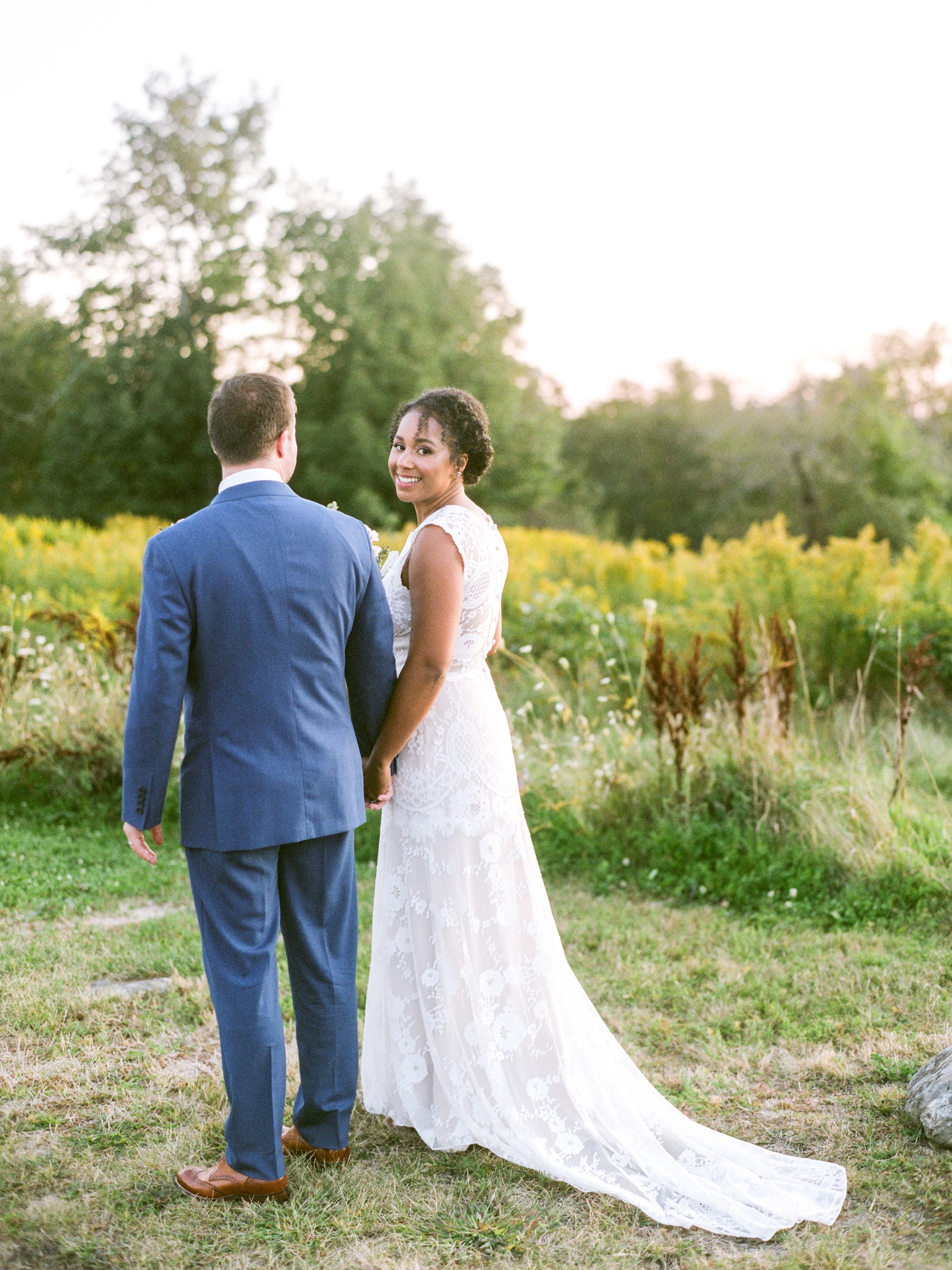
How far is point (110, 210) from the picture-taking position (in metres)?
24.9

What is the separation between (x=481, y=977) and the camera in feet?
9.73

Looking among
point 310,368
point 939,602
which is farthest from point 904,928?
point 310,368

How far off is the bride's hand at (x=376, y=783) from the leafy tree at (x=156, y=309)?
22.2 metres

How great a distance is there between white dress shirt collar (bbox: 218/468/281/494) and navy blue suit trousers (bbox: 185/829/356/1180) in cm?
91

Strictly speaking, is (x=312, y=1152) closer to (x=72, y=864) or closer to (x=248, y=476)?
(x=248, y=476)

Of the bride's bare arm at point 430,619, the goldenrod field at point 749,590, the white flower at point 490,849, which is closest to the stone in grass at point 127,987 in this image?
the white flower at point 490,849

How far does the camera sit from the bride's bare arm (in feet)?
9.09

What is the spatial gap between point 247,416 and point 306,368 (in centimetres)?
2357

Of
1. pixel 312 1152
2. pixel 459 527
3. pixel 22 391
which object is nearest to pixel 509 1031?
pixel 312 1152

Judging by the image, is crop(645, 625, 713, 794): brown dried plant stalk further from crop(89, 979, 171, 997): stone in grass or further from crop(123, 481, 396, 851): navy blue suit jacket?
crop(123, 481, 396, 851): navy blue suit jacket

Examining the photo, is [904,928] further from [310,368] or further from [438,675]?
[310,368]

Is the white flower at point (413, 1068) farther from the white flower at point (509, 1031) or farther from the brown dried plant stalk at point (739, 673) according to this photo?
the brown dried plant stalk at point (739, 673)

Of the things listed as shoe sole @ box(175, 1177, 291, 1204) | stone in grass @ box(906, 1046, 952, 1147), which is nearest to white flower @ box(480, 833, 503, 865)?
shoe sole @ box(175, 1177, 291, 1204)

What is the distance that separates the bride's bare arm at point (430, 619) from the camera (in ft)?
9.09
